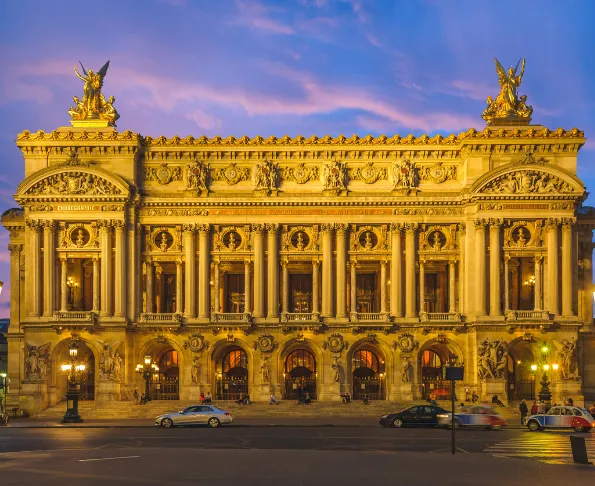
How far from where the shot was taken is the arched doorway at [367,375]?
77.5m

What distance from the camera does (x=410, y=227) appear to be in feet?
250

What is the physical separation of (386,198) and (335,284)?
7914 mm

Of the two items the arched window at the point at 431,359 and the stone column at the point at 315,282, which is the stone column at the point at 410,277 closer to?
the arched window at the point at 431,359

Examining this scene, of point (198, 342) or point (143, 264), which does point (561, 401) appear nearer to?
point (198, 342)

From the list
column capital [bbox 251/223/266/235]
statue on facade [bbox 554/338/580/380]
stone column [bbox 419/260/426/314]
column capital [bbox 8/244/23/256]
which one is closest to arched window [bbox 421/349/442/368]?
stone column [bbox 419/260/426/314]

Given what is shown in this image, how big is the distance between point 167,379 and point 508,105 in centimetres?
3565

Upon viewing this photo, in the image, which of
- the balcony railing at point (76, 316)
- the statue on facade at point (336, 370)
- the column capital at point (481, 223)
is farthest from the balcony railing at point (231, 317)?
the column capital at point (481, 223)

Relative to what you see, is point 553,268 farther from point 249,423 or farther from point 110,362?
point 110,362

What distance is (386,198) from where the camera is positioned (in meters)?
76.6

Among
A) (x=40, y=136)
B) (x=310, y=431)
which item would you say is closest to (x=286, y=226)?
(x=40, y=136)

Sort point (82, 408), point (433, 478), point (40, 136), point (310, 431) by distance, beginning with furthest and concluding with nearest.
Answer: point (40, 136)
point (82, 408)
point (310, 431)
point (433, 478)

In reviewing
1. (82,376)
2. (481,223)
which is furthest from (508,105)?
(82,376)

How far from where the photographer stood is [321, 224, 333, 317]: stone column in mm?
76188

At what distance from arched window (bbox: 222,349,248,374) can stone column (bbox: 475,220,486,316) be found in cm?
1920
